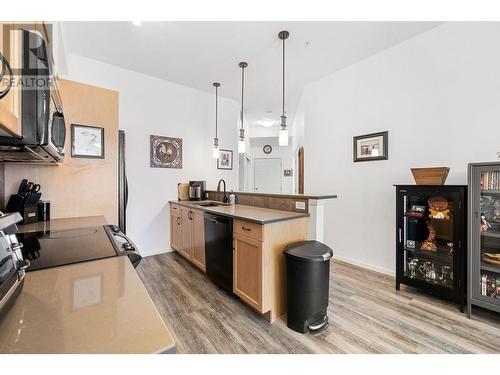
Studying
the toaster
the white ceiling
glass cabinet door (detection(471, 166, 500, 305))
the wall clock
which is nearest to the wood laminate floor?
glass cabinet door (detection(471, 166, 500, 305))

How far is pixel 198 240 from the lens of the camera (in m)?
2.89

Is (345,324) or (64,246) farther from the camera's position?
(345,324)

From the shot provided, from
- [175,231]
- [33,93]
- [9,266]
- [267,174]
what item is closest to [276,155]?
[267,174]

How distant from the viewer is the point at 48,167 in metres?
2.01

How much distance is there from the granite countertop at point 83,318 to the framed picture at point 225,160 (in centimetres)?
378

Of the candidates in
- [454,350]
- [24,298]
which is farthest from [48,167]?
[454,350]

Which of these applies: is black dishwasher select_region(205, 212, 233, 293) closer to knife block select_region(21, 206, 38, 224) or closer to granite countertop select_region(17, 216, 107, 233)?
granite countertop select_region(17, 216, 107, 233)

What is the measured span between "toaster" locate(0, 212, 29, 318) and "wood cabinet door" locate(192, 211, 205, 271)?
197cm

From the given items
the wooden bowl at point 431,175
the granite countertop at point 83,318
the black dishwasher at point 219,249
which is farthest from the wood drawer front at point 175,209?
the wooden bowl at point 431,175

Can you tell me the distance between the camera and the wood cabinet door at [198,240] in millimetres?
2781

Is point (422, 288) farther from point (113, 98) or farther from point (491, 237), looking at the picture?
point (113, 98)

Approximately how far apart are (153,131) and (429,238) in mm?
4017

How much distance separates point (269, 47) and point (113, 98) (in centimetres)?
195

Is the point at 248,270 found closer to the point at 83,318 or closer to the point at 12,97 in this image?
the point at 83,318
